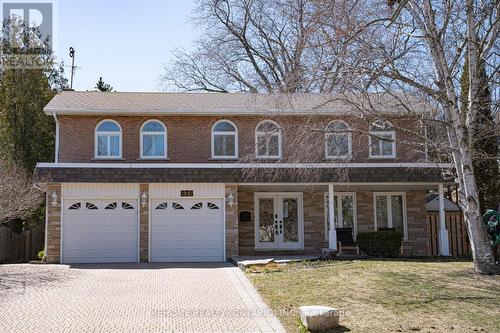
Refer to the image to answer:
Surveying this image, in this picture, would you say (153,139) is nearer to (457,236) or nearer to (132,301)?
(132,301)

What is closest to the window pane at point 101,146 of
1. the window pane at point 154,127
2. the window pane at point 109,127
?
the window pane at point 109,127

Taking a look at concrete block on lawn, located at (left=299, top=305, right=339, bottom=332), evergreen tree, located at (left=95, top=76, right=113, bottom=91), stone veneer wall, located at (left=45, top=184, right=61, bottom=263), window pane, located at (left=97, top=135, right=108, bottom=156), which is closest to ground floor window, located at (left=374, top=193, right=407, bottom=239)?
window pane, located at (left=97, top=135, right=108, bottom=156)

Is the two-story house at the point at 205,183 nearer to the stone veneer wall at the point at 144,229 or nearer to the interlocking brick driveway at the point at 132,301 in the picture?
the stone veneer wall at the point at 144,229

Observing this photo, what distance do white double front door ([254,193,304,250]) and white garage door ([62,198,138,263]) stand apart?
486 cm

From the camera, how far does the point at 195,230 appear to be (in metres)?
19.3

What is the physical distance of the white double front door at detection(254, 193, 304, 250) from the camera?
2145 centimetres

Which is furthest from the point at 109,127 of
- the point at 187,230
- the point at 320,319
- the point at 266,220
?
the point at 320,319

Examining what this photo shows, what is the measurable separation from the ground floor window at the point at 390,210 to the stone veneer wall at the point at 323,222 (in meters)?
0.20

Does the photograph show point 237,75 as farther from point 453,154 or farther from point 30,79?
point 453,154

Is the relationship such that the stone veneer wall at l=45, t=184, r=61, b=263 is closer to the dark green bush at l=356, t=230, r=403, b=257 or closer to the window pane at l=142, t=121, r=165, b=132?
the window pane at l=142, t=121, r=165, b=132

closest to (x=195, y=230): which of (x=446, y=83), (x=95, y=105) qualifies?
(x=95, y=105)

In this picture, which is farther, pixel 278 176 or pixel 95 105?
pixel 95 105

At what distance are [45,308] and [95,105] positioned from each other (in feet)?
38.0

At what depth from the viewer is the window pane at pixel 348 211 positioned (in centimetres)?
2173
